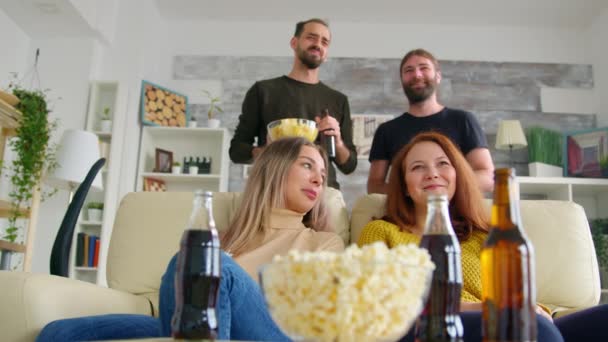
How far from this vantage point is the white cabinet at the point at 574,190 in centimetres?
492

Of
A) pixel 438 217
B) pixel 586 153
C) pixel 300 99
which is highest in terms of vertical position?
pixel 586 153

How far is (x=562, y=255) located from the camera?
2.00 metres

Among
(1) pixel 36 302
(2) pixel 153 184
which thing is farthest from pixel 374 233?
(2) pixel 153 184

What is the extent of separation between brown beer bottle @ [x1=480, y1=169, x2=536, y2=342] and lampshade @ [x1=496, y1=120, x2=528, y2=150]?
460 centimetres

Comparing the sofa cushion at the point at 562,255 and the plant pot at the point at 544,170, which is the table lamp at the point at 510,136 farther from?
the sofa cushion at the point at 562,255

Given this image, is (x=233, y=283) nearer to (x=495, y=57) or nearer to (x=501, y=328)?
(x=501, y=328)

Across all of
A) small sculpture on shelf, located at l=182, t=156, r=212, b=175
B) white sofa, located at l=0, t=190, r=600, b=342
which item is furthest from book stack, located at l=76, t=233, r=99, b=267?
white sofa, located at l=0, t=190, r=600, b=342

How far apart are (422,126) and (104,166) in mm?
2986

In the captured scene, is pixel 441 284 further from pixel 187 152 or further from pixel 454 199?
pixel 187 152

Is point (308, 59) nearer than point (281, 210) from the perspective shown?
No

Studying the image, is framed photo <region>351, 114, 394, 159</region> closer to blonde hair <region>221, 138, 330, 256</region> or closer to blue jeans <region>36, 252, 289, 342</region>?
blonde hair <region>221, 138, 330, 256</region>

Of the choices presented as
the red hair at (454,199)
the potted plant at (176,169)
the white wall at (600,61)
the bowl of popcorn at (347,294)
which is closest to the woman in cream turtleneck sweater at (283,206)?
the red hair at (454,199)

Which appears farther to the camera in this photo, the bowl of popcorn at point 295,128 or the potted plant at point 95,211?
the potted plant at point 95,211

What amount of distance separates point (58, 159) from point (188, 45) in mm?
1997
